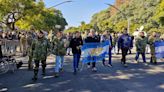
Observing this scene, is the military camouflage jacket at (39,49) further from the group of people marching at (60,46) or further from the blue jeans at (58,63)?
the blue jeans at (58,63)

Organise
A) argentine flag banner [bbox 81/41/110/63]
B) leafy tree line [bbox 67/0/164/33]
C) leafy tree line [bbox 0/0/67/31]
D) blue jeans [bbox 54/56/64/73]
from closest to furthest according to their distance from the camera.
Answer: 1. blue jeans [bbox 54/56/64/73]
2. argentine flag banner [bbox 81/41/110/63]
3. leafy tree line [bbox 0/0/67/31]
4. leafy tree line [bbox 67/0/164/33]

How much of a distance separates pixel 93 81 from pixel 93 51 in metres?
4.15

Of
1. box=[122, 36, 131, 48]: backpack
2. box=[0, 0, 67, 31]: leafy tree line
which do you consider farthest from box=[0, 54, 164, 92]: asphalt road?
box=[0, 0, 67, 31]: leafy tree line

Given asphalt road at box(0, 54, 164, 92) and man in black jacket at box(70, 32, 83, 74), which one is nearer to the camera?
asphalt road at box(0, 54, 164, 92)

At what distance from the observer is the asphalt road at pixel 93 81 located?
38.2 feet

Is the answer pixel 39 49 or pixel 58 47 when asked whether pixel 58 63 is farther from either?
pixel 39 49

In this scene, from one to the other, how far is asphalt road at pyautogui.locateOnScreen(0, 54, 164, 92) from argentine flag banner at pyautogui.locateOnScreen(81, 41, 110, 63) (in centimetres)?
48

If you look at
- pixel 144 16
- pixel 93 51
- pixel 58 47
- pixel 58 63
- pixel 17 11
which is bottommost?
pixel 58 63

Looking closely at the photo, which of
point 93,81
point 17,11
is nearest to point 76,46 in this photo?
point 93,81

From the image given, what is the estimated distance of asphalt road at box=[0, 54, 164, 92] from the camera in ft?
38.2

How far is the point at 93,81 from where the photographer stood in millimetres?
13086

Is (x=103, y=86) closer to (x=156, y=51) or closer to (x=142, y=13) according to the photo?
(x=156, y=51)

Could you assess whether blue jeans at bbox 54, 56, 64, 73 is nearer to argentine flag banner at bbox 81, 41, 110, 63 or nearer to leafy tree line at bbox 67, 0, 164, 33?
argentine flag banner at bbox 81, 41, 110, 63

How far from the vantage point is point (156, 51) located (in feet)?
64.2
